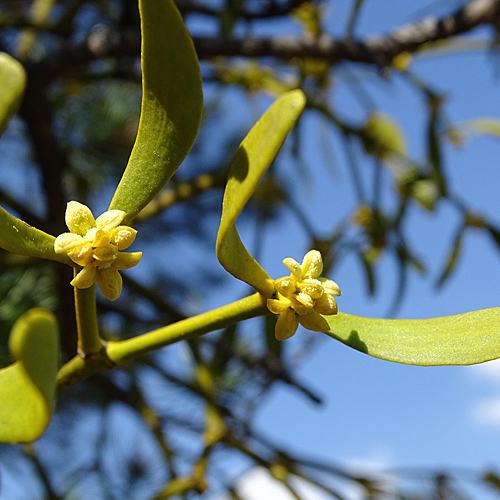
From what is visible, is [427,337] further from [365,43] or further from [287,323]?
[365,43]

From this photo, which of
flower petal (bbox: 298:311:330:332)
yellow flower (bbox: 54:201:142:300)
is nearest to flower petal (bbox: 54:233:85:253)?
yellow flower (bbox: 54:201:142:300)

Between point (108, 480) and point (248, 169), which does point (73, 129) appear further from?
point (248, 169)

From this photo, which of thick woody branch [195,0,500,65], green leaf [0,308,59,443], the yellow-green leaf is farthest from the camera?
the yellow-green leaf

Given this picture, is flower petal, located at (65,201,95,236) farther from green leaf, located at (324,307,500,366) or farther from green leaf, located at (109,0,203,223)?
green leaf, located at (324,307,500,366)

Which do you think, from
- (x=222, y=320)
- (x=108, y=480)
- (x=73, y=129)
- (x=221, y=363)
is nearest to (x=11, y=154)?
(x=73, y=129)

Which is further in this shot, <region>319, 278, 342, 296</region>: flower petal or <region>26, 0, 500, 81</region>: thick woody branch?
<region>26, 0, 500, 81</region>: thick woody branch

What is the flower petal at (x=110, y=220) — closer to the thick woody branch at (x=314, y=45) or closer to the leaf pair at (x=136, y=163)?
the leaf pair at (x=136, y=163)
